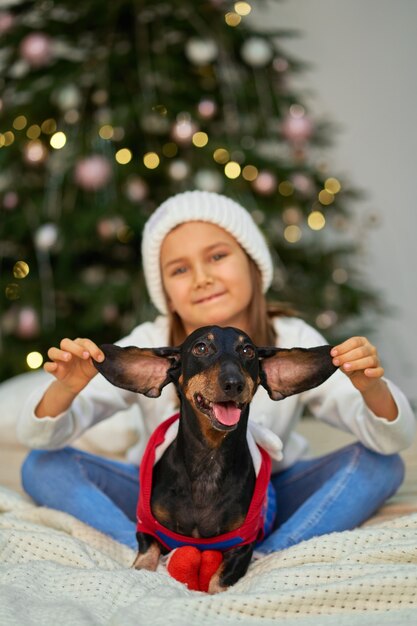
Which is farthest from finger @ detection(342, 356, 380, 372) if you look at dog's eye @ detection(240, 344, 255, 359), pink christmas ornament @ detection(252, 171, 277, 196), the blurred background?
pink christmas ornament @ detection(252, 171, 277, 196)

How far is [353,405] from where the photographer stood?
5.56 feet

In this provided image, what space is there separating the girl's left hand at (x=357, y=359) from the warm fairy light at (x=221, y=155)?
2.03m

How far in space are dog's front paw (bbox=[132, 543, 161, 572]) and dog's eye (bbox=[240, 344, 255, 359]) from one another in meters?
0.35

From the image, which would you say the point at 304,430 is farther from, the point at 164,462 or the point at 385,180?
the point at 385,180

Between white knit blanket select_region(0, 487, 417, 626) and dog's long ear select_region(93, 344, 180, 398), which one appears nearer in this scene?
white knit blanket select_region(0, 487, 417, 626)

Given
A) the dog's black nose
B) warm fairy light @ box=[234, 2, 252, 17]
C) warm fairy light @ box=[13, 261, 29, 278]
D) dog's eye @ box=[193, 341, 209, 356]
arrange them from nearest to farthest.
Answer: the dog's black nose, dog's eye @ box=[193, 341, 209, 356], warm fairy light @ box=[13, 261, 29, 278], warm fairy light @ box=[234, 2, 252, 17]

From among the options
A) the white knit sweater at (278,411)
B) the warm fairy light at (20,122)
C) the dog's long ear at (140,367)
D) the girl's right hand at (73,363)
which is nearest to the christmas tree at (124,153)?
the warm fairy light at (20,122)

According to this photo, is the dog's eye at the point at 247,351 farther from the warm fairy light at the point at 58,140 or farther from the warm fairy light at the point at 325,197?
the warm fairy light at the point at 325,197

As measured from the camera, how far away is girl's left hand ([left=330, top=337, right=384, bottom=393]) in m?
1.36

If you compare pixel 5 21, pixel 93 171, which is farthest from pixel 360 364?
pixel 5 21

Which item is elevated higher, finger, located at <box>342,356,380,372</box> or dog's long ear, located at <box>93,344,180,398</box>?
dog's long ear, located at <box>93,344,180,398</box>

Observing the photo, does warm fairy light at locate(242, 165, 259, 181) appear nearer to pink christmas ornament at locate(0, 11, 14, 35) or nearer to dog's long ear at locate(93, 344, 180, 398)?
pink christmas ornament at locate(0, 11, 14, 35)

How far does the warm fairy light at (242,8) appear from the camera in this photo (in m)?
3.57

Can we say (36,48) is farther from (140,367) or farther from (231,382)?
(231,382)
